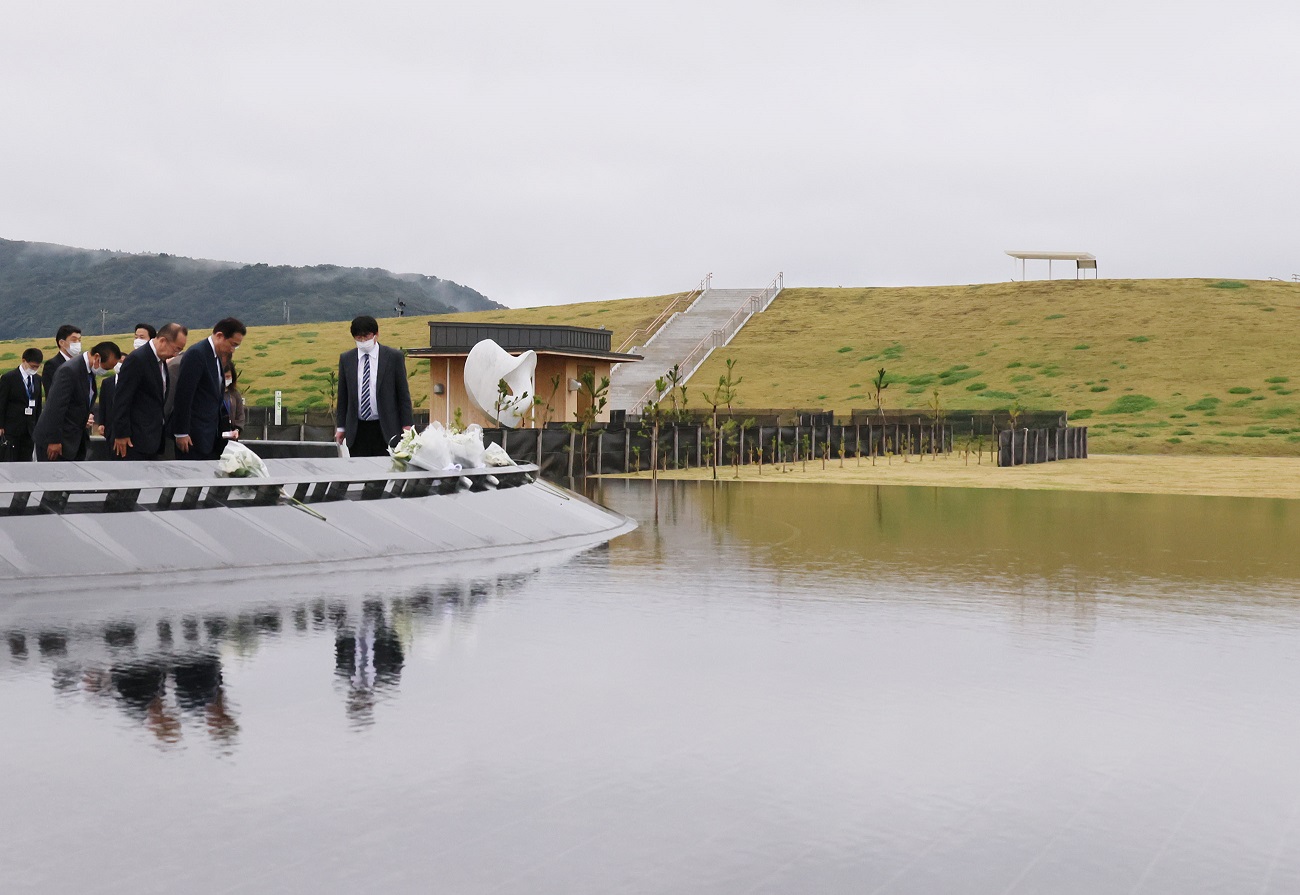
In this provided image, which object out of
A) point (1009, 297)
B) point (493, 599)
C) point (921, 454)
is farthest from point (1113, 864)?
point (1009, 297)

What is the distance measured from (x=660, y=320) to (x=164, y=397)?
9189 centimetres

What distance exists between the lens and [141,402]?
45.3 ft

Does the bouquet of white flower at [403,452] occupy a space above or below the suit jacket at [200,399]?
below

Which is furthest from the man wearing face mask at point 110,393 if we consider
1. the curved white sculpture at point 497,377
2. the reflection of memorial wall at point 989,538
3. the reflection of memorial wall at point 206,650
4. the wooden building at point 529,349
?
the wooden building at point 529,349

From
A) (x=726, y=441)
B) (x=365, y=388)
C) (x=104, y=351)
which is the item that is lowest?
(x=726, y=441)

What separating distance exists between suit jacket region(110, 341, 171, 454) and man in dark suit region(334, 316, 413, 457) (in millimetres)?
1779

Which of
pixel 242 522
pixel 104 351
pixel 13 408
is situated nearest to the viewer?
pixel 242 522

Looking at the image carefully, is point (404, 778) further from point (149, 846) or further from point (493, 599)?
point (493, 599)

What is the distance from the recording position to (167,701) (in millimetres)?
7375

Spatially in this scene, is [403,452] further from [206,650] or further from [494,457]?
[206,650]

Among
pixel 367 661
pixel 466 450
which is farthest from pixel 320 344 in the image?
pixel 367 661

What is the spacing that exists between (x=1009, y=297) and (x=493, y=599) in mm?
108978

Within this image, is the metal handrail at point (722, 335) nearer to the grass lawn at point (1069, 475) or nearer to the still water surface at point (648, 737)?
the grass lawn at point (1069, 475)

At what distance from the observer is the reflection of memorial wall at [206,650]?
7215 mm
